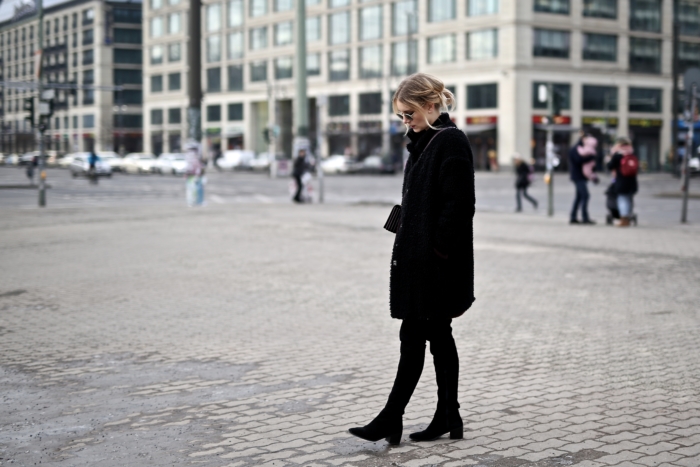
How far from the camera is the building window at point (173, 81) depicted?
102 m

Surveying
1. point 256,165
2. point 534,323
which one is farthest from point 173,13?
point 534,323

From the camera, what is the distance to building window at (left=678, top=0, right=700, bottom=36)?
255 feet

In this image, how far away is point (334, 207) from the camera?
84.8ft

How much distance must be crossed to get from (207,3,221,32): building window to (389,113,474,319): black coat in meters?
95.9

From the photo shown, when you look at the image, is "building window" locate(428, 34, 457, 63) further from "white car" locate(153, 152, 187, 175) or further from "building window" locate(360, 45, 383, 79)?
"white car" locate(153, 152, 187, 175)

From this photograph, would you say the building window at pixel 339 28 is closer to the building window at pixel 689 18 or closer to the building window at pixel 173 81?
the building window at pixel 173 81

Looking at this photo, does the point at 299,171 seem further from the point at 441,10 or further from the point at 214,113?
the point at 214,113

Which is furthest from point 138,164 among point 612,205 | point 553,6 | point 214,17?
point 612,205

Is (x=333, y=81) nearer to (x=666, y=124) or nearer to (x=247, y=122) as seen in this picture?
(x=247, y=122)

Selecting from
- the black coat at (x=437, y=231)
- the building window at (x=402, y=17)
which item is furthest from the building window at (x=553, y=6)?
the black coat at (x=437, y=231)

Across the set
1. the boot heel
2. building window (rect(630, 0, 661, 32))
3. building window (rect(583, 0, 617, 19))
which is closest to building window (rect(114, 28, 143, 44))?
building window (rect(583, 0, 617, 19))

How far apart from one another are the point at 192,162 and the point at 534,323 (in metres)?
18.6

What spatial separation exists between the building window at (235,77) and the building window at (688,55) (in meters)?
42.1

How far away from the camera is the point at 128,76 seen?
11100 centimetres
